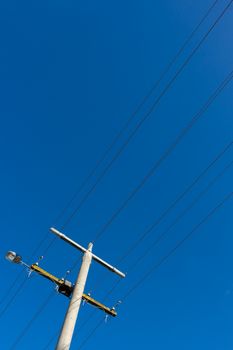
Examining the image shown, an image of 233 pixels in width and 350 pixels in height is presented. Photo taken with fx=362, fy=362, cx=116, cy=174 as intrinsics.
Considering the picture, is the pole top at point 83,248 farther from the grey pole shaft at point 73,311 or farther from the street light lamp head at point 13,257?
the street light lamp head at point 13,257

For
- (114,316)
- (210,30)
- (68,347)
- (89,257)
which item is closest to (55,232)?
(89,257)

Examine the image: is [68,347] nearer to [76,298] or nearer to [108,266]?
[76,298]

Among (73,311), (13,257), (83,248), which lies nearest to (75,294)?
(73,311)

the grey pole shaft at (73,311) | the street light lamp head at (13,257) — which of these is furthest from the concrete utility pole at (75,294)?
the street light lamp head at (13,257)

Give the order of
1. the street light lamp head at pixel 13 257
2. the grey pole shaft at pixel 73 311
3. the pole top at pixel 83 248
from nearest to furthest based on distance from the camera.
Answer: the grey pole shaft at pixel 73 311 < the street light lamp head at pixel 13 257 < the pole top at pixel 83 248

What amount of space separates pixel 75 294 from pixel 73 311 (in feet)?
1.75

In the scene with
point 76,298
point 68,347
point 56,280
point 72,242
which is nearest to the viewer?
point 68,347

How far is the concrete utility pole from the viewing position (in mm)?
7559

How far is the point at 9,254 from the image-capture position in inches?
389

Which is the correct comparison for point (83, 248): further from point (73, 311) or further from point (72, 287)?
point (73, 311)

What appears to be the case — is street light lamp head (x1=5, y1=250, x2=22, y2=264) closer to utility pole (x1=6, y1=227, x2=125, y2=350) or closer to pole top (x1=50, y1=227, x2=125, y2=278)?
utility pole (x1=6, y1=227, x2=125, y2=350)

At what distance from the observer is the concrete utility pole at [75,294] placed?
7559 millimetres

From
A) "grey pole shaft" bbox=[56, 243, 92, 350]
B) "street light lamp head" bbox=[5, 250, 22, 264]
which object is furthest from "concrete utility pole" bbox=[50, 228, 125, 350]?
"street light lamp head" bbox=[5, 250, 22, 264]

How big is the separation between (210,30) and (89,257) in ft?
21.0
